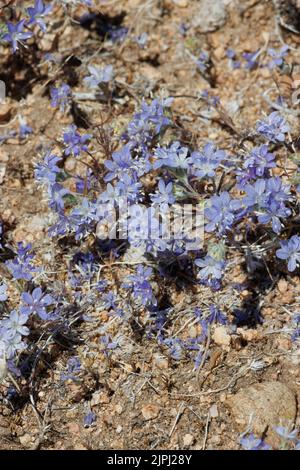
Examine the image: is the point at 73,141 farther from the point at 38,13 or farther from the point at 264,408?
the point at 264,408

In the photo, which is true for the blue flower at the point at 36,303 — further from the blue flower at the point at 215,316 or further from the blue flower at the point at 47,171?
the blue flower at the point at 215,316

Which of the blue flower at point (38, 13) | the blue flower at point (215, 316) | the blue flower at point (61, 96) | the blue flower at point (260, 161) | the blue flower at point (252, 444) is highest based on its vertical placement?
the blue flower at point (38, 13)

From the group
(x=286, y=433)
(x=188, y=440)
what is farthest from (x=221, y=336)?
(x=286, y=433)

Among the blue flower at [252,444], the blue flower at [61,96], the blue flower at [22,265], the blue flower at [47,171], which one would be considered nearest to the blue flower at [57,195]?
the blue flower at [47,171]

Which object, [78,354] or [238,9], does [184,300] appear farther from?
[238,9]

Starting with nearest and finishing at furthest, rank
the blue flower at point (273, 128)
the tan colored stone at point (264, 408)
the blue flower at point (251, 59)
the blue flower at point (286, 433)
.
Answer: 1. the blue flower at point (286, 433)
2. the tan colored stone at point (264, 408)
3. the blue flower at point (273, 128)
4. the blue flower at point (251, 59)

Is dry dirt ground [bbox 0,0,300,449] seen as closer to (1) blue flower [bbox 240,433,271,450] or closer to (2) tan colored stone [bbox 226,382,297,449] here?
(2) tan colored stone [bbox 226,382,297,449]

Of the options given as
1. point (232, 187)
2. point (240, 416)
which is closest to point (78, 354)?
point (240, 416)
